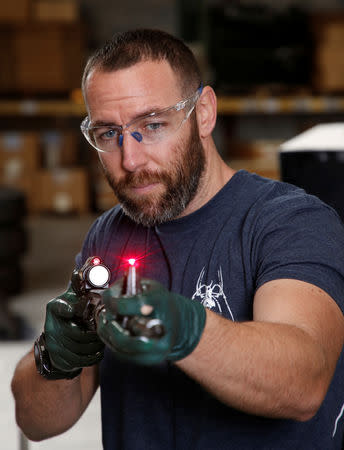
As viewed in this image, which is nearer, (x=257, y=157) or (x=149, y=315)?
(x=149, y=315)

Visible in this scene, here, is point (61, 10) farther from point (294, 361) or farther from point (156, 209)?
point (294, 361)

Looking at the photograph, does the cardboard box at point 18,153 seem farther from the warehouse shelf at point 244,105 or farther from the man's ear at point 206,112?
the man's ear at point 206,112

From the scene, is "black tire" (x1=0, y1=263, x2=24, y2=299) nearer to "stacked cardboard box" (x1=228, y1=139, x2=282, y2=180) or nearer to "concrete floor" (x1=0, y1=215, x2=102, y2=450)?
"concrete floor" (x1=0, y1=215, x2=102, y2=450)

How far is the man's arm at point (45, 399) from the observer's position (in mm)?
1360

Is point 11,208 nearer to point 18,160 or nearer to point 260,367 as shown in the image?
point 18,160


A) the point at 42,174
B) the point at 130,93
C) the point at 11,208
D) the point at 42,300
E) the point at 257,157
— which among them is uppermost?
the point at 130,93

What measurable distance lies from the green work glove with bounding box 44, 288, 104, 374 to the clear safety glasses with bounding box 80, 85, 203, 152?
1.14 feet

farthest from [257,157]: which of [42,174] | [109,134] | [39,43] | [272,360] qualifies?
[272,360]

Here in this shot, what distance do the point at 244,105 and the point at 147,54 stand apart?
5.16 m

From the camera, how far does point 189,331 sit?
85cm

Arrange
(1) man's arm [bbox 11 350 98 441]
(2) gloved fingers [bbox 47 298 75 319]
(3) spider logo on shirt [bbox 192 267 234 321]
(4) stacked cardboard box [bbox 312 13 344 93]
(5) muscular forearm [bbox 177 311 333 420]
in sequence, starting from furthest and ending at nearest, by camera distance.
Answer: (4) stacked cardboard box [bbox 312 13 344 93], (1) man's arm [bbox 11 350 98 441], (3) spider logo on shirt [bbox 192 267 234 321], (2) gloved fingers [bbox 47 298 75 319], (5) muscular forearm [bbox 177 311 333 420]

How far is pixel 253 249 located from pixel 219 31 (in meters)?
5.30

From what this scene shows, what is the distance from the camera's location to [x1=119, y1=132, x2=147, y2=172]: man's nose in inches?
50.3

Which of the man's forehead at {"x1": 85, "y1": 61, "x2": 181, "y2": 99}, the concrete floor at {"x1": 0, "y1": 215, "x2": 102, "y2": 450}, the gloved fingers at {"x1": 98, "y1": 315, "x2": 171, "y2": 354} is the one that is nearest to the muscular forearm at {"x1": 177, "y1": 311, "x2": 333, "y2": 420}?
the gloved fingers at {"x1": 98, "y1": 315, "x2": 171, "y2": 354}
